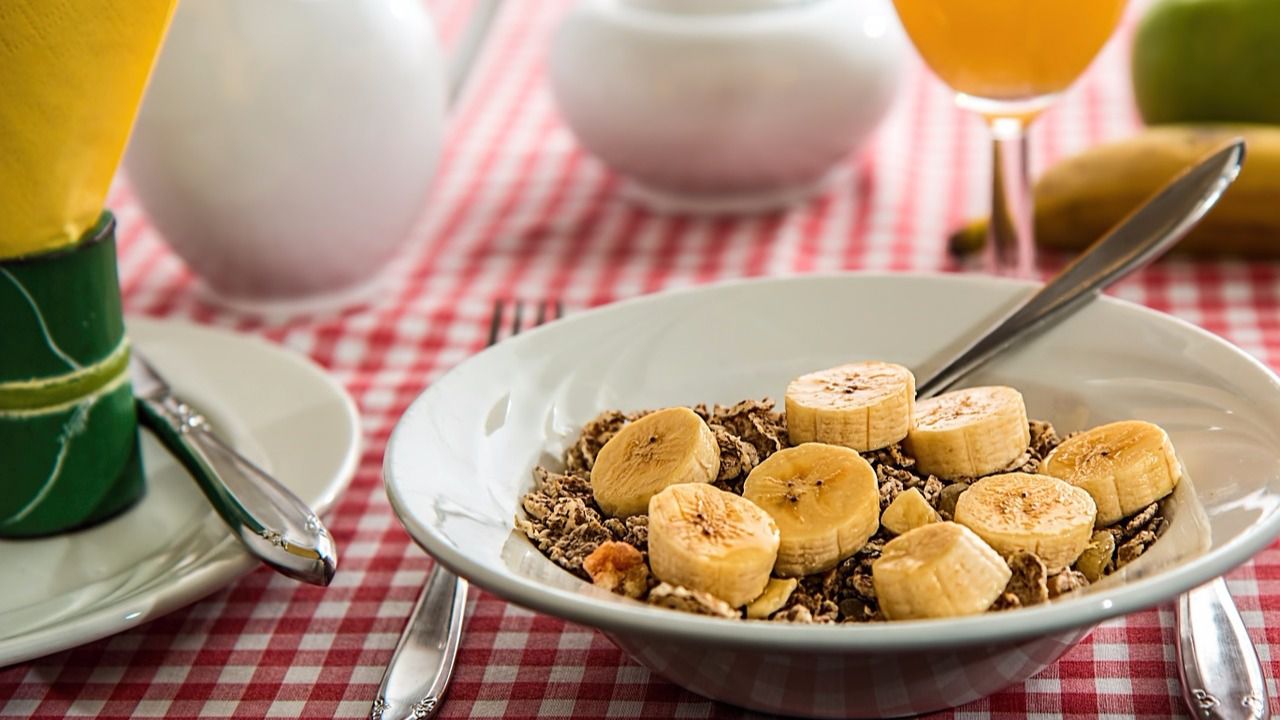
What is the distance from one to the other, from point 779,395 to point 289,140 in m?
0.44

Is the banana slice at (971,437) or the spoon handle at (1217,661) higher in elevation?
the banana slice at (971,437)

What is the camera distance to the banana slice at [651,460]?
1.83 feet

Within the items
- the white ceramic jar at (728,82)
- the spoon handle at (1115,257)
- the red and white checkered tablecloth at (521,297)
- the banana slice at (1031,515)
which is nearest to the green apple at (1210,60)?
the red and white checkered tablecloth at (521,297)

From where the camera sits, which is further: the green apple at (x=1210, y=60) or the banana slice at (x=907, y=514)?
the green apple at (x=1210, y=60)

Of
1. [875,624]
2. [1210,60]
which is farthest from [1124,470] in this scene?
[1210,60]

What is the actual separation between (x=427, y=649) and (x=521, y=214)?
0.69 metres

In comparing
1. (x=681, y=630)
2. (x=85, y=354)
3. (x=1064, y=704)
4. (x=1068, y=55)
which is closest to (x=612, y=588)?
(x=681, y=630)

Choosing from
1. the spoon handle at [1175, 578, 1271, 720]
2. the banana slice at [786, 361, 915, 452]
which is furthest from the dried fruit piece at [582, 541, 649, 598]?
the spoon handle at [1175, 578, 1271, 720]

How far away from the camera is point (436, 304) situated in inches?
41.2

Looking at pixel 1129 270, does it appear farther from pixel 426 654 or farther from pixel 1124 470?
pixel 426 654

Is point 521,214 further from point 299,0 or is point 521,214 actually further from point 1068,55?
point 1068,55

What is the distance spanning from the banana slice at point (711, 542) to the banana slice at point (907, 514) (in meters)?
0.05

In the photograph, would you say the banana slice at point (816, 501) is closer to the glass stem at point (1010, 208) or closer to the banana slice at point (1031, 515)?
the banana slice at point (1031, 515)

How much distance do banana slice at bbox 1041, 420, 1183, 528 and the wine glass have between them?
0.33 m
